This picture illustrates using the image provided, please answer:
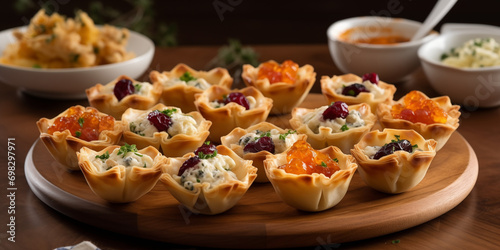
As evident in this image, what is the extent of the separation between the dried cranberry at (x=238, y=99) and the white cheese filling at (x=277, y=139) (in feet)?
1.49

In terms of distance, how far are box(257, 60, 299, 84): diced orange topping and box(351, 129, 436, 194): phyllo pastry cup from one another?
4.03 feet

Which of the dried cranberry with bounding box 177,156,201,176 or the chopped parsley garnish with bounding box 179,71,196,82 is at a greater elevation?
the dried cranberry with bounding box 177,156,201,176

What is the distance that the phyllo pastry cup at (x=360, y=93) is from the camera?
4.47 metres

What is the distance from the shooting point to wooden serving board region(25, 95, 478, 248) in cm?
319

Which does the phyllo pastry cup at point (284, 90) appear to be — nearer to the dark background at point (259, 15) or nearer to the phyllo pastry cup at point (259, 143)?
the phyllo pastry cup at point (259, 143)

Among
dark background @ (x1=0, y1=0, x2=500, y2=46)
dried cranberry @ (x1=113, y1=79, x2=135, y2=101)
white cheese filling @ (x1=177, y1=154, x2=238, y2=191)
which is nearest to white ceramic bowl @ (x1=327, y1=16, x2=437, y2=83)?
dried cranberry @ (x1=113, y1=79, x2=135, y2=101)

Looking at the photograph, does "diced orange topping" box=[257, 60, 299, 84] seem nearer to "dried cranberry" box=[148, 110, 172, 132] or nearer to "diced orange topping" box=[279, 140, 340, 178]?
"dried cranberry" box=[148, 110, 172, 132]

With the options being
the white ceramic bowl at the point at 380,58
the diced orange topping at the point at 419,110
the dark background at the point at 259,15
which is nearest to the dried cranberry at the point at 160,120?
the diced orange topping at the point at 419,110

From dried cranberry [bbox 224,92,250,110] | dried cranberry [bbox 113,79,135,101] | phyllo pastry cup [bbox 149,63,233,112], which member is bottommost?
phyllo pastry cup [bbox 149,63,233,112]

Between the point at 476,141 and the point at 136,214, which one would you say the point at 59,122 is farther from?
the point at 476,141

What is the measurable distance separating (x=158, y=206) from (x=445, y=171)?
1617 millimetres

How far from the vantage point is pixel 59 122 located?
13.0ft

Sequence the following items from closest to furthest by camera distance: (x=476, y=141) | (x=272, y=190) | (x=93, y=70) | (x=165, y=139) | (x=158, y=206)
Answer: (x=158, y=206), (x=272, y=190), (x=165, y=139), (x=476, y=141), (x=93, y=70)

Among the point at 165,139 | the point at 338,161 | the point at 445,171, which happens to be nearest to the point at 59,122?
the point at 165,139
